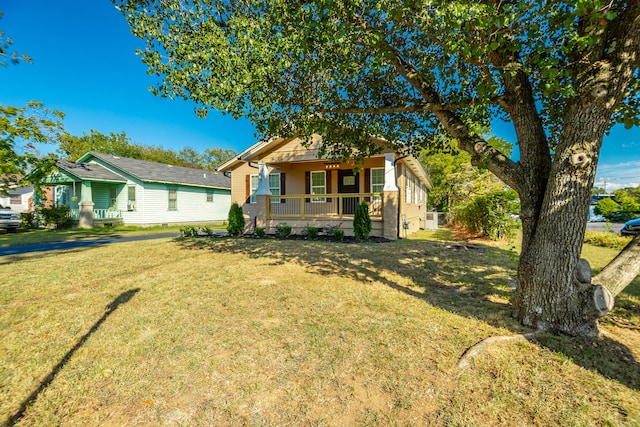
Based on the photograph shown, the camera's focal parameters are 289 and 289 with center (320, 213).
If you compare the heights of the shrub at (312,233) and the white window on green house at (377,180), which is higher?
the white window on green house at (377,180)

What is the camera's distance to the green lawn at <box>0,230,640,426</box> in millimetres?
2086

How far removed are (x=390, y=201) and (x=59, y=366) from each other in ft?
33.2

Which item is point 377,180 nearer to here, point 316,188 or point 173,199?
point 316,188

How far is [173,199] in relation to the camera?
20.6 metres

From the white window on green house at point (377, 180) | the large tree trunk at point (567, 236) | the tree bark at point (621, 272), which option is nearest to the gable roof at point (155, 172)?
the white window on green house at point (377, 180)

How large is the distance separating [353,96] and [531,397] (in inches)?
202

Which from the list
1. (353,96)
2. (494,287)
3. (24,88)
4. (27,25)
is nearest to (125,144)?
(24,88)

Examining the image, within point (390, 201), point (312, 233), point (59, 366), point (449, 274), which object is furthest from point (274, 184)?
point (59, 366)

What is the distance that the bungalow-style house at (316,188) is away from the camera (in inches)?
456

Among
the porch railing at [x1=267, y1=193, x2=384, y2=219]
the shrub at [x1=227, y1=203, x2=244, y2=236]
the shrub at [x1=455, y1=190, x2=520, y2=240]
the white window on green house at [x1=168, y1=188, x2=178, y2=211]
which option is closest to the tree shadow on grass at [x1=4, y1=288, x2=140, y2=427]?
the shrub at [x1=227, y1=203, x2=244, y2=236]

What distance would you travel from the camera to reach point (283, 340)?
3127mm

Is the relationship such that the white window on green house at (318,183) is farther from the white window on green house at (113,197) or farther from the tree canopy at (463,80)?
the white window on green house at (113,197)

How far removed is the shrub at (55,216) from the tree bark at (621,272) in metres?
23.2

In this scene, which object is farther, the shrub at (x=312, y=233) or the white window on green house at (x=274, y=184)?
the white window on green house at (x=274, y=184)
